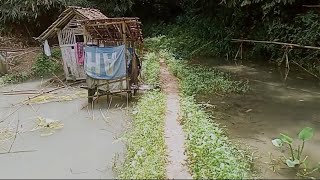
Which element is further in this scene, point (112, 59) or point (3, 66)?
point (3, 66)

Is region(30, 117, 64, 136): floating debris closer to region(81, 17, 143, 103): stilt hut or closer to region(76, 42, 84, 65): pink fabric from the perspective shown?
region(81, 17, 143, 103): stilt hut

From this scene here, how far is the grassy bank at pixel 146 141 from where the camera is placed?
5202 mm

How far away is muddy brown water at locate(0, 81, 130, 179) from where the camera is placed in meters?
5.77

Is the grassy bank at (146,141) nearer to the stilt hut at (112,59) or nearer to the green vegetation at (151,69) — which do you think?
the stilt hut at (112,59)

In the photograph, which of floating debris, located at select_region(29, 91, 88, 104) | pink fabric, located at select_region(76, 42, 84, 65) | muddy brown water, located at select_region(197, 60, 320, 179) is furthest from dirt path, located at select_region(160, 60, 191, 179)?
pink fabric, located at select_region(76, 42, 84, 65)

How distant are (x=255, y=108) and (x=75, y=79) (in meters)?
5.72

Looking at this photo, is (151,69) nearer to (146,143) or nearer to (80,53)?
(80,53)

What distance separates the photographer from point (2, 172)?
5.82 metres

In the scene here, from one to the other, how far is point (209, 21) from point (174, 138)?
34.3 ft

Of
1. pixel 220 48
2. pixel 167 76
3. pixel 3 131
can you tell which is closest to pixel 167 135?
pixel 3 131

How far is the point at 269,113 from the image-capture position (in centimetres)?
806

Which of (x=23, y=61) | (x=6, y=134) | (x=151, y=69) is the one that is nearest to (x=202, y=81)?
(x=151, y=69)

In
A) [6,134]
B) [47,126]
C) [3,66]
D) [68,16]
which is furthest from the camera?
[3,66]

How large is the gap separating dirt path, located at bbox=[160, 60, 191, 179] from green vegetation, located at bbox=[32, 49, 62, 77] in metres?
4.91
